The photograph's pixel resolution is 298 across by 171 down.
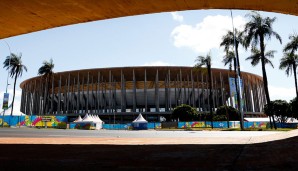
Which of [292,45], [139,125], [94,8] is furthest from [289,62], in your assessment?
[94,8]

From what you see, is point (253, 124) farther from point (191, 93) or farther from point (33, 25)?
point (33, 25)

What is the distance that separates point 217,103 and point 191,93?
8.18 meters

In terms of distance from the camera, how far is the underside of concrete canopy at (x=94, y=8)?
8.26 meters

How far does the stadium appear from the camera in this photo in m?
71.5

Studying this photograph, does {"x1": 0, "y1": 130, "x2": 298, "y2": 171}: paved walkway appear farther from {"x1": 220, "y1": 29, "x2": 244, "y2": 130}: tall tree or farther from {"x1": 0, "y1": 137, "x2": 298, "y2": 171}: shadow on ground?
{"x1": 220, "y1": 29, "x2": 244, "y2": 130}: tall tree

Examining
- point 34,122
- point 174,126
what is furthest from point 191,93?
point 34,122

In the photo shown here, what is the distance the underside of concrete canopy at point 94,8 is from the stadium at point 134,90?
5930cm

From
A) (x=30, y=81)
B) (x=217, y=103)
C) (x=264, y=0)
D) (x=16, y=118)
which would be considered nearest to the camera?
(x=264, y=0)

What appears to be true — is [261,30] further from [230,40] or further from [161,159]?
[161,159]

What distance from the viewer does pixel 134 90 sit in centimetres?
7162

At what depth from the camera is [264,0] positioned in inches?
320

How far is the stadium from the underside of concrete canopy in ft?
195

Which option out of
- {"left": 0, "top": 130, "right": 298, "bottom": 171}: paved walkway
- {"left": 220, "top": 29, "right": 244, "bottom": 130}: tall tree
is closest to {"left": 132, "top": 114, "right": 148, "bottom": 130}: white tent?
{"left": 220, "top": 29, "right": 244, "bottom": 130}: tall tree

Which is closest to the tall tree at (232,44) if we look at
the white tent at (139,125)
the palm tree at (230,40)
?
the palm tree at (230,40)
